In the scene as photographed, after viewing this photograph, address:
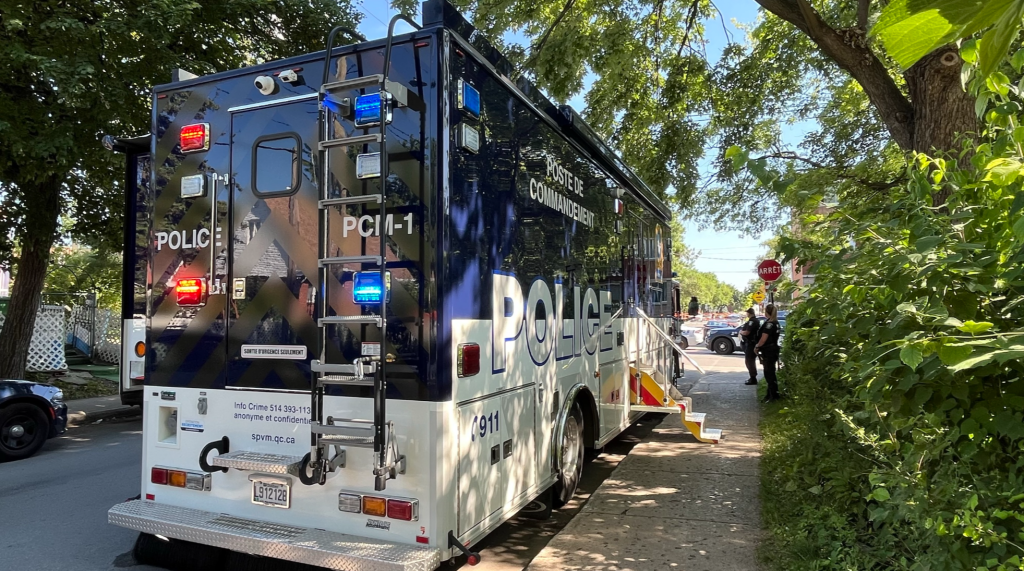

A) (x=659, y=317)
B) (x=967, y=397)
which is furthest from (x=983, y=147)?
(x=659, y=317)

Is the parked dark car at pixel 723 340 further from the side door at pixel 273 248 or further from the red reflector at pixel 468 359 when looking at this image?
the side door at pixel 273 248

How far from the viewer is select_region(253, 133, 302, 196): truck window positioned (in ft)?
13.0

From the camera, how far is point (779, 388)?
1197cm

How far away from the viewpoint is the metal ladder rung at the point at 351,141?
139 inches

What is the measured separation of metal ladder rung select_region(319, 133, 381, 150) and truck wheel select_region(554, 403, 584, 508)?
289 cm

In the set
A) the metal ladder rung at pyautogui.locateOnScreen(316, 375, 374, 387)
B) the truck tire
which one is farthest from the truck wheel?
the truck tire

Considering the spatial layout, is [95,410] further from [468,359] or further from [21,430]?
[468,359]

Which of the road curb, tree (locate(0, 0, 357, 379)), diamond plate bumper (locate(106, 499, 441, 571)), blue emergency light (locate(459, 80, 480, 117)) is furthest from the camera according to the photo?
the road curb

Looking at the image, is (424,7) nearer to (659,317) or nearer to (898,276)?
(898,276)

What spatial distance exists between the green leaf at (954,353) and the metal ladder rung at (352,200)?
264cm

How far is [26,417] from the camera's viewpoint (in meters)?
8.08

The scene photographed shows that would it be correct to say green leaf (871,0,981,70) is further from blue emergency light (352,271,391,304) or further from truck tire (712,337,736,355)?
truck tire (712,337,736,355)

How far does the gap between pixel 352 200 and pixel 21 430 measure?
284 inches

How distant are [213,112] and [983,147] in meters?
4.26
